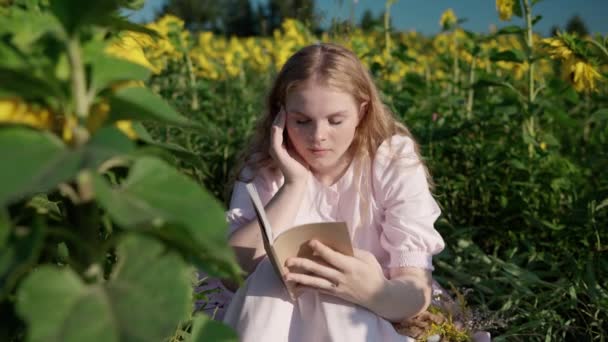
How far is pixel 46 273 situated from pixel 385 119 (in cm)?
149

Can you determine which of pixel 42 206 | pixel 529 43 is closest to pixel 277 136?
pixel 42 206

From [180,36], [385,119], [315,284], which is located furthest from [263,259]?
[180,36]

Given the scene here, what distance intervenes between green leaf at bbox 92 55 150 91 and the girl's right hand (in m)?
1.08

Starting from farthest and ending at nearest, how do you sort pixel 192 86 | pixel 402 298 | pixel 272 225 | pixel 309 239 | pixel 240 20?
pixel 240 20, pixel 192 86, pixel 272 225, pixel 402 298, pixel 309 239

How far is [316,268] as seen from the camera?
1437mm

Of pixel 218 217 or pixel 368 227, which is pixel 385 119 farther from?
pixel 218 217

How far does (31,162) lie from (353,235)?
1.33 meters

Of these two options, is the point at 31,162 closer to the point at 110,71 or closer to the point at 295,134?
the point at 110,71

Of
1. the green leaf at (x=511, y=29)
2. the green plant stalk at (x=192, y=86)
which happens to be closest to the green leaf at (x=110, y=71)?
the green leaf at (x=511, y=29)

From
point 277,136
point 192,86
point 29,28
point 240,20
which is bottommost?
point 240,20

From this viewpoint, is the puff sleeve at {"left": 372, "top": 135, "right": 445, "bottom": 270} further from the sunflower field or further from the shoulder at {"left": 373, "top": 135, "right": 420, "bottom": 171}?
the sunflower field

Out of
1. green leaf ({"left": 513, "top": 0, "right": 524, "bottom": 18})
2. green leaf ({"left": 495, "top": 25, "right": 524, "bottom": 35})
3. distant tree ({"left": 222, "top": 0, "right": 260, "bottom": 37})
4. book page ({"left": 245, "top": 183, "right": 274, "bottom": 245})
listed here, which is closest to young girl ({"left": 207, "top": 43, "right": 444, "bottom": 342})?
book page ({"left": 245, "top": 183, "right": 274, "bottom": 245})

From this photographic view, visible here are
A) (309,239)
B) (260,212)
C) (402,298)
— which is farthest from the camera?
(402,298)

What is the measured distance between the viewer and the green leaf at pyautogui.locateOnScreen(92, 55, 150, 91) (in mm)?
609
